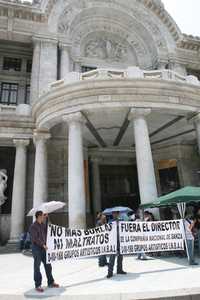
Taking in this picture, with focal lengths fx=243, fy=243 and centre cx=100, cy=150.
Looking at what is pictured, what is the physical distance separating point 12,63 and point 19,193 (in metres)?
13.7

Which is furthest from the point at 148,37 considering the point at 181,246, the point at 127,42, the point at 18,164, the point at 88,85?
the point at 181,246

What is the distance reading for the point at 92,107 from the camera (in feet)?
43.3

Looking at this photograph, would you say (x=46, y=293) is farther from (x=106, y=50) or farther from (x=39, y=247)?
(x=106, y=50)

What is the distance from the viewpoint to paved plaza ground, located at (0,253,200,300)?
16.4 ft

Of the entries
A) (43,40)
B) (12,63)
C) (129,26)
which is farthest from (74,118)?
(129,26)

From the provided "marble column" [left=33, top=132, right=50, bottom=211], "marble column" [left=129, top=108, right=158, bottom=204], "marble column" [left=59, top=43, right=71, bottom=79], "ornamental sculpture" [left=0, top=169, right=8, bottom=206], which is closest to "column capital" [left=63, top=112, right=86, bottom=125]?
"marble column" [left=33, top=132, right=50, bottom=211]

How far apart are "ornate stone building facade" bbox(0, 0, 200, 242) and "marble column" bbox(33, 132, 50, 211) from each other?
0.21ft

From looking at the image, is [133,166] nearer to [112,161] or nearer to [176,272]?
[112,161]

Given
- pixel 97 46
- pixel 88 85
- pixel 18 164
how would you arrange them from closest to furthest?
pixel 88 85 < pixel 18 164 < pixel 97 46

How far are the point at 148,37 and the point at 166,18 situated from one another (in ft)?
8.79

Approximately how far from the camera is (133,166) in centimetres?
2297

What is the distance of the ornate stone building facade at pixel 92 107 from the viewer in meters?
13.4

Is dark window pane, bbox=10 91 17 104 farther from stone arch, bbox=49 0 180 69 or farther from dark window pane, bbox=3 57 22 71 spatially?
stone arch, bbox=49 0 180 69

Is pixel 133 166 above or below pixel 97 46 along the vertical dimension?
below
